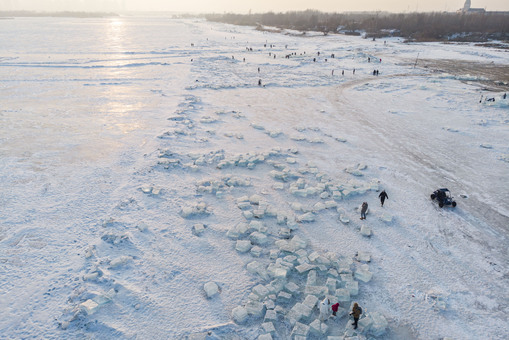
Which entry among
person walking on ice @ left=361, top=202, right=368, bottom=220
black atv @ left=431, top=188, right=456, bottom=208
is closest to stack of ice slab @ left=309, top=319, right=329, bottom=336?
person walking on ice @ left=361, top=202, right=368, bottom=220

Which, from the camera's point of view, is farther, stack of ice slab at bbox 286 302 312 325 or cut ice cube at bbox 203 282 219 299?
cut ice cube at bbox 203 282 219 299

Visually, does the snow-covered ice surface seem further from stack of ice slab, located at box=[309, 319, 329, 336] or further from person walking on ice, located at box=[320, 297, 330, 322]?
person walking on ice, located at box=[320, 297, 330, 322]

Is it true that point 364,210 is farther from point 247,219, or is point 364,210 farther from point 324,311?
point 324,311

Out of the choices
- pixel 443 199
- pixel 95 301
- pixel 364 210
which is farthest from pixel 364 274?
pixel 95 301

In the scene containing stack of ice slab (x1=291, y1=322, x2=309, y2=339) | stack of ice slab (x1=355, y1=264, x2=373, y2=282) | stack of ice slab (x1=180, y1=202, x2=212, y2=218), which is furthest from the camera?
stack of ice slab (x1=180, y1=202, x2=212, y2=218)

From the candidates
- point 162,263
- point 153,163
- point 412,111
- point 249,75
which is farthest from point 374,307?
point 249,75

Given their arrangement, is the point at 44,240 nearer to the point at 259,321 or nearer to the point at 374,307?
the point at 259,321

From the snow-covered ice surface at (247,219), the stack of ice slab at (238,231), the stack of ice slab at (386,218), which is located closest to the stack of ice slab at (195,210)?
the snow-covered ice surface at (247,219)

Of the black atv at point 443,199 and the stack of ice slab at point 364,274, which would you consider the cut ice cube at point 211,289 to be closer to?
the stack of ice slab at point 364,274
